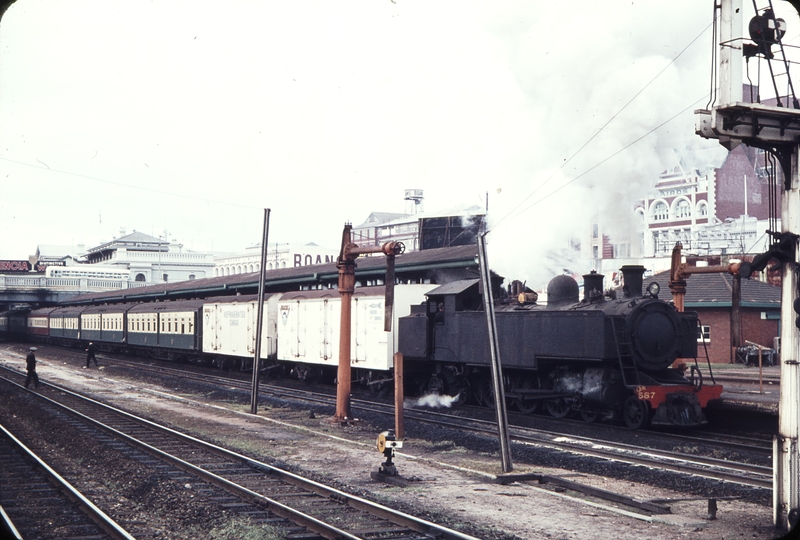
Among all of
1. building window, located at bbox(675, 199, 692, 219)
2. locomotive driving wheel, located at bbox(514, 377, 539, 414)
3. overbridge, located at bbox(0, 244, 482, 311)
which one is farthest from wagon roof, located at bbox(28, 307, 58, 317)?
locomotive driving wheel, located at bbox(514, 377, 539, 414)

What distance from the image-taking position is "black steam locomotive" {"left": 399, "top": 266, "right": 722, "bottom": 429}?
15852 mm

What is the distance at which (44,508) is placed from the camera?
9570 mm

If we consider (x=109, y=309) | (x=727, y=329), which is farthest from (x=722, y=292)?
(x=109, y=309)

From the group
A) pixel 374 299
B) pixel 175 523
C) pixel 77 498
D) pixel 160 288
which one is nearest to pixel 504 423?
pixel 175 523

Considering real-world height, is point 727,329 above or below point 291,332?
above

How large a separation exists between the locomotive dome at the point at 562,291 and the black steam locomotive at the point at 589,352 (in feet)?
0.09

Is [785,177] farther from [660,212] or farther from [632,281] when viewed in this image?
[660,212]

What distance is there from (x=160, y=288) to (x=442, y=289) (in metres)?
34.4

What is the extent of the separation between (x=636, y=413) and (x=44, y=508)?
1154 centimetres

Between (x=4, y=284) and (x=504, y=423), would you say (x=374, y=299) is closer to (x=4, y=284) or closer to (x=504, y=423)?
(x=504, y=423)

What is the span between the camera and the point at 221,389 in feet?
84.3

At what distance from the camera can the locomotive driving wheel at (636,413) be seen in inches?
626

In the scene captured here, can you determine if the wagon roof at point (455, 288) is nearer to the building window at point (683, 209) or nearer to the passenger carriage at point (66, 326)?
the passenger carriage at point (66, 326)

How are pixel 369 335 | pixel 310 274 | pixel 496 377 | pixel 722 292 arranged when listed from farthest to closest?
pixel 722 292 → pixel 310 274 → pixel 369 335 → pixel 496 377
